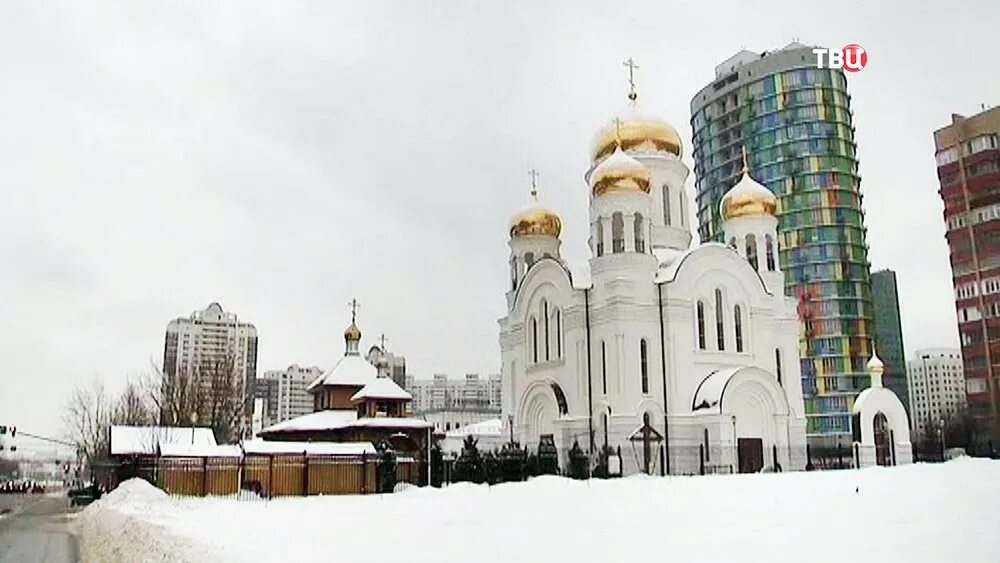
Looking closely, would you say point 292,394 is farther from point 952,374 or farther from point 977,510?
point 977,510

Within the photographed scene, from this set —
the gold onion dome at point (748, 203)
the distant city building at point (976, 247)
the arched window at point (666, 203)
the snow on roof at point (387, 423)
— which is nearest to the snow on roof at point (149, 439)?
the snow on roof at point (387, 423)

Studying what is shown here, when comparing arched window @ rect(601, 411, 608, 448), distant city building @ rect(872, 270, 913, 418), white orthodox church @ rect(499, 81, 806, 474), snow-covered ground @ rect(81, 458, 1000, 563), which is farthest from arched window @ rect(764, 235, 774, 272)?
distant city building @ rect(872, 270, 913, 418)

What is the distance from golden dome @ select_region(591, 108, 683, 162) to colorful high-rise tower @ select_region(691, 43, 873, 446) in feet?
96.5

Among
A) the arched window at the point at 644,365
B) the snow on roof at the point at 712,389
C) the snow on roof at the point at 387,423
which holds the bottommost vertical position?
the snow on roof at the point at 387,423

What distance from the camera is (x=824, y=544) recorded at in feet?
29.0

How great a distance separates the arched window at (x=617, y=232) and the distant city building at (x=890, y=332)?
45.4 metres

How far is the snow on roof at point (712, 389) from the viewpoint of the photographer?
3042cm

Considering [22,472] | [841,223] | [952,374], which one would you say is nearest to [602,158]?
[841,223]

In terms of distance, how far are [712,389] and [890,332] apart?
167 feet

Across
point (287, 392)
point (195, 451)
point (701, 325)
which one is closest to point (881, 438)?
point (701, 325)

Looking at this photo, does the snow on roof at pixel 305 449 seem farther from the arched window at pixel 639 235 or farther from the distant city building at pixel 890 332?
the distant city building at pixel 890 332

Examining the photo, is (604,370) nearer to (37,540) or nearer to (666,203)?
(666,203)

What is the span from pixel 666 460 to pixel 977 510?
65.0 ft

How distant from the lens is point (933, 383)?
73.5 meters
